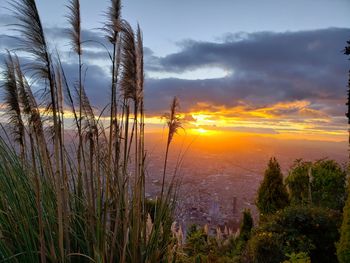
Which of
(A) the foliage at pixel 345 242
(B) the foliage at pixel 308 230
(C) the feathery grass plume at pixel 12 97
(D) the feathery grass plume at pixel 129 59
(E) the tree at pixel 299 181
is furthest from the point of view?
(E) the tree at pixel 299 181

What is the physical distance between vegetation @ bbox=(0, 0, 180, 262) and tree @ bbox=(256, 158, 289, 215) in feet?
20.8

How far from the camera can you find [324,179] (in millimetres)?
8609

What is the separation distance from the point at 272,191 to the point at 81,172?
6914 mm

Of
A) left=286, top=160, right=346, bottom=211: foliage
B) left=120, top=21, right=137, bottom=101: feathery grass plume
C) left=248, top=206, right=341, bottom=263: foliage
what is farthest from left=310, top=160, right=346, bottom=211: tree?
left=120, top=21, right=137, bottom=101: feathery grass plume

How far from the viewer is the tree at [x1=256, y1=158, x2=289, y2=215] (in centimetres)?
874

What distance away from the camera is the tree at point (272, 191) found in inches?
344

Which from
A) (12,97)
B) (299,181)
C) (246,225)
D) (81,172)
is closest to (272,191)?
(246,225)

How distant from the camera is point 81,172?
8.57ft

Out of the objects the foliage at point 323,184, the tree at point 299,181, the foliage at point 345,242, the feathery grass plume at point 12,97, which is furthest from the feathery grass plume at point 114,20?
the tree at point 299,181

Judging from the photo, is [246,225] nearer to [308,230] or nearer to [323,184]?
[323,184]

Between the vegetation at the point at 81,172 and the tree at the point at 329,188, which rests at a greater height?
the vegetation at the point at 81,172

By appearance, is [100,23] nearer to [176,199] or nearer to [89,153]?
[89,153]

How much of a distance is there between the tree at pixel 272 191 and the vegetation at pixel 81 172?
6326 mm

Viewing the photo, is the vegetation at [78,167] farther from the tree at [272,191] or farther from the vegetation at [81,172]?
the tree at [272,191]
